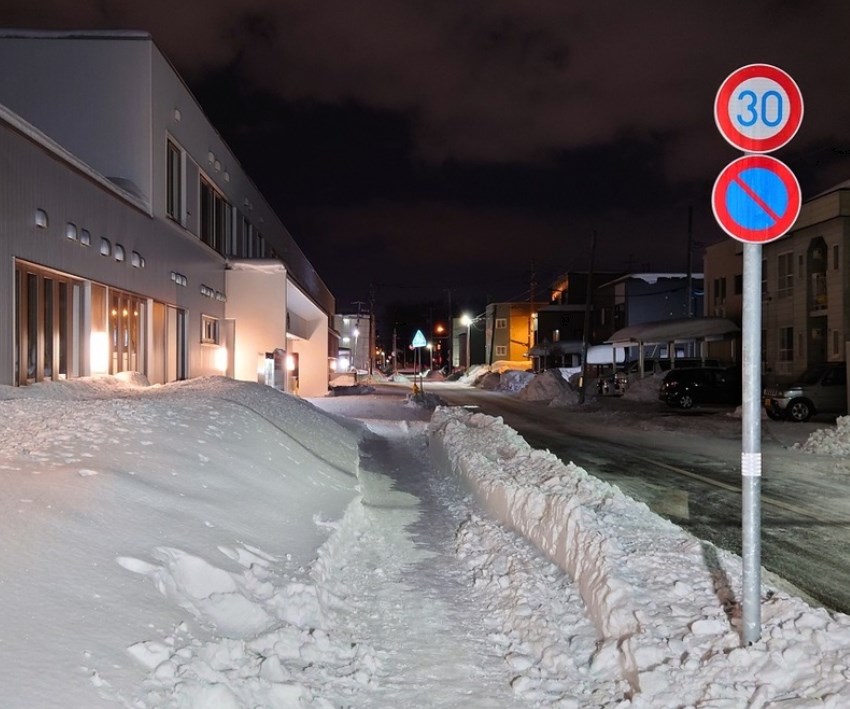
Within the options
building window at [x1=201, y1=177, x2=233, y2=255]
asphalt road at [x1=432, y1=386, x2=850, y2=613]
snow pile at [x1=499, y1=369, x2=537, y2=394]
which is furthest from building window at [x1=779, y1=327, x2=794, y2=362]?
building window at [x1=201, y1=177, x2=233, y2=255]

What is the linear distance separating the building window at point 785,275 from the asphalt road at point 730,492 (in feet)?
50.9

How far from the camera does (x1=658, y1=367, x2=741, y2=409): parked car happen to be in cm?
2734

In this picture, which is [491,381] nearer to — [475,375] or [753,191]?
[475,375]

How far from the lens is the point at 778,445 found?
1573cm

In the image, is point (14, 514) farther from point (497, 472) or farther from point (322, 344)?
point (322, 344)

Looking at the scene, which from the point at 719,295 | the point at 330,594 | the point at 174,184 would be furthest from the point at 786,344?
the point at 330,594

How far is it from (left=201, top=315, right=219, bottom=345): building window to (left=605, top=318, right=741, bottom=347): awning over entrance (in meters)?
21.6

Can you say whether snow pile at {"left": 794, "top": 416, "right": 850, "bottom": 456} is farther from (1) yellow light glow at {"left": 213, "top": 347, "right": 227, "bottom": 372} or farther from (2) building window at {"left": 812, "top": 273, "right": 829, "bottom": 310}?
(2) building window at {"left": 812, "top": 273, "right": 829, "bottom": 310}

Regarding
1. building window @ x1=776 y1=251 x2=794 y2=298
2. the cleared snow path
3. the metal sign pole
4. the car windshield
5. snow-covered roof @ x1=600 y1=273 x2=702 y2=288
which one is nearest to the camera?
the metal sign pole

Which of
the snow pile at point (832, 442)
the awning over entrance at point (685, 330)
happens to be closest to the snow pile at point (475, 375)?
the awning over entrance at point (685, 330)

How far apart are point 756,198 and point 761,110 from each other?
0.55 meters

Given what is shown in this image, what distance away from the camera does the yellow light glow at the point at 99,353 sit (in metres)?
13.8

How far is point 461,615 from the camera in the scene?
17.6 feet

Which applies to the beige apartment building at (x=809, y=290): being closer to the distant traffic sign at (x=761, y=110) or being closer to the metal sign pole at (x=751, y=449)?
the distant traffic sign at (x=761, y=110)
